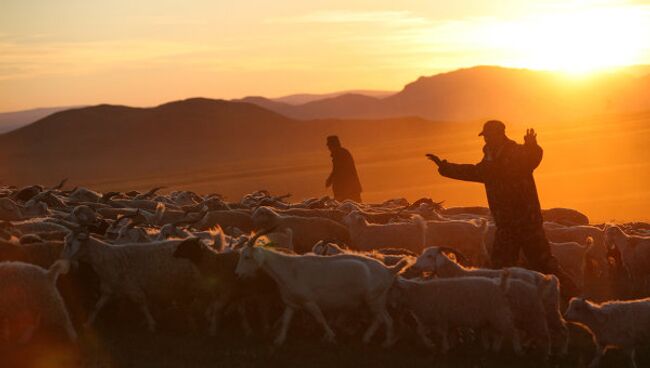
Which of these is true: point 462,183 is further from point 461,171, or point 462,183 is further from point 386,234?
point 461,171

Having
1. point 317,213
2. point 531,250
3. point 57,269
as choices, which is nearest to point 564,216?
point 317,213

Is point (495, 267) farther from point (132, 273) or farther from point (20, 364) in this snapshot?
point (20, 364)

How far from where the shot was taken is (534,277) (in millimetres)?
10141

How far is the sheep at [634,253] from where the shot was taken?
14.5 meters

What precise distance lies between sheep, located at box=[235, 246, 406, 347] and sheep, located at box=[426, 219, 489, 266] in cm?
412

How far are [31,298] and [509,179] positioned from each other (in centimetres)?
544

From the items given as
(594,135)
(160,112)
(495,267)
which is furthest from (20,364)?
(160,112)

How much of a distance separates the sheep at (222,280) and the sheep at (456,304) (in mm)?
1510

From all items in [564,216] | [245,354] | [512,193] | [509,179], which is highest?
[509,179]

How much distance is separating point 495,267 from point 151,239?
427 centimetres

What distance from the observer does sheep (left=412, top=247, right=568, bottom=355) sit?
1007 centimetres

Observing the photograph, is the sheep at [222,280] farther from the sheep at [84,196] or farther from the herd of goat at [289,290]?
the sheep at [84,196]

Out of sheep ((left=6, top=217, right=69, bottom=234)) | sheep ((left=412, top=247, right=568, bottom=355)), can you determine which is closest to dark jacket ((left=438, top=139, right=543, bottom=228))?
sheep ((left=412, top=247, right=568, bottom=355))

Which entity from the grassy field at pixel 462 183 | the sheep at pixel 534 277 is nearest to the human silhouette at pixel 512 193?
the sheep at pixel 534 277
